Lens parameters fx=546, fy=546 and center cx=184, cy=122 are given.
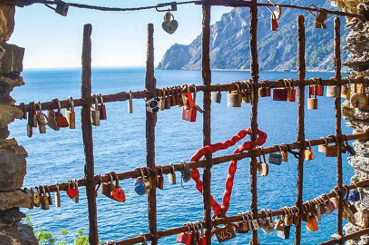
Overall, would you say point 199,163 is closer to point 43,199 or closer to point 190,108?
point 190,108

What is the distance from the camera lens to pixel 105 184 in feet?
14.3

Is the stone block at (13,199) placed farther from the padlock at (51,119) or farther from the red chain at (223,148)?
the red chain at (223,148)

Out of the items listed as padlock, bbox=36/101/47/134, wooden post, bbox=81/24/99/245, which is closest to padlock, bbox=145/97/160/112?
wooden post, bbox=81/24/99/245

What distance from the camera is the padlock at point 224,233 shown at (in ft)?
16.5

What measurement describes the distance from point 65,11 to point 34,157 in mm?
41177

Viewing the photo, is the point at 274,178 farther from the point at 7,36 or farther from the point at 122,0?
the point at 122,0

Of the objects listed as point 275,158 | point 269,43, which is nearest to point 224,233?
point 275,158

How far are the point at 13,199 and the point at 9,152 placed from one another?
12.4 inches

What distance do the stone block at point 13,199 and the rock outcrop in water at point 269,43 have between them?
12427cm

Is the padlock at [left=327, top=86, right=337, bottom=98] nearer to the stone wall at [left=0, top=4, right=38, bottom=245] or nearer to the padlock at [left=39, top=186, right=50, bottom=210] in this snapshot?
the padlock at [left=39, top=186, right=50, bottom=210]

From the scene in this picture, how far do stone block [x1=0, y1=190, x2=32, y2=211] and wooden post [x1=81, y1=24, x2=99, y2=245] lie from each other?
2.01 feet

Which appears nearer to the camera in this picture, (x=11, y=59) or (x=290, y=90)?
(x=11, y=59)

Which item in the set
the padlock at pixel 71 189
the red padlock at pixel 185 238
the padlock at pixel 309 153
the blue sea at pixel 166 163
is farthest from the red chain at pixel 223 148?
the blue sea at pixel 166 163

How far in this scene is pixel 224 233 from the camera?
509cm
